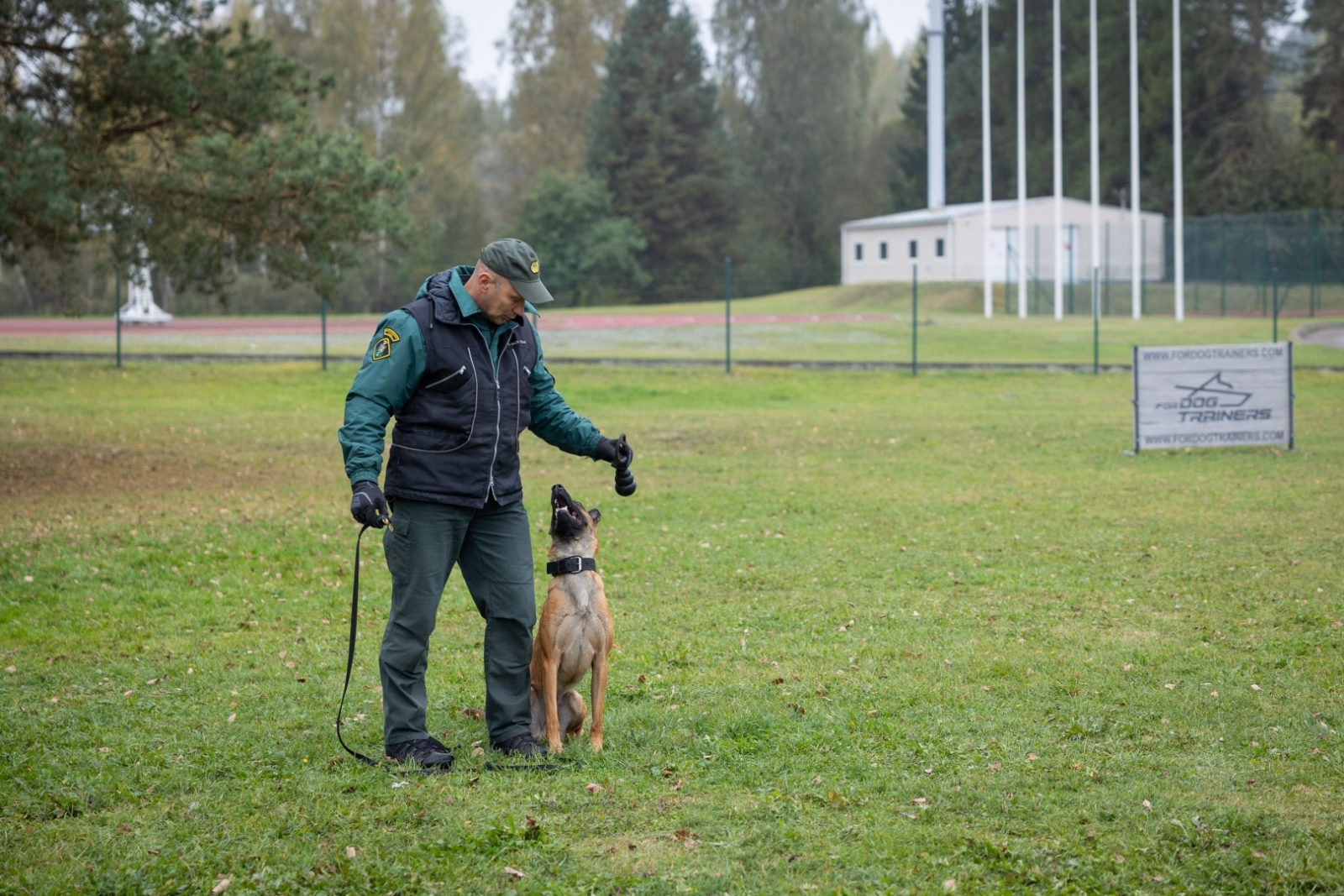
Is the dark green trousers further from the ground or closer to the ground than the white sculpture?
closer to the ground

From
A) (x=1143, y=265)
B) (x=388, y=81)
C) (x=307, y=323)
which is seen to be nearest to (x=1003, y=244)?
(x=1143, y=265)

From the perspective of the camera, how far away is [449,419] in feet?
15.9

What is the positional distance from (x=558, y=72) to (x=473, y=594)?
6141cm

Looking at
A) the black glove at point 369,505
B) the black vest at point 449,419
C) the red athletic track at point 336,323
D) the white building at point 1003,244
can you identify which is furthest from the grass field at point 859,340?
the black glove at point 369,505

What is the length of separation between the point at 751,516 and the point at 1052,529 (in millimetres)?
2449

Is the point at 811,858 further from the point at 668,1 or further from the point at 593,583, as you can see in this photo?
the point at 668,1

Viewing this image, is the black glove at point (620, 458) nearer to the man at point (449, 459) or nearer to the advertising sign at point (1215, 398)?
the man at point (449, 459)

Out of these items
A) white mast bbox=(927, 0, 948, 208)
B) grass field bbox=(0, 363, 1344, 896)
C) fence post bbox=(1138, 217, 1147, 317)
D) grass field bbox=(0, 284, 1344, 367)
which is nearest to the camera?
grass field bbox=(0, 363, 1344, 896)

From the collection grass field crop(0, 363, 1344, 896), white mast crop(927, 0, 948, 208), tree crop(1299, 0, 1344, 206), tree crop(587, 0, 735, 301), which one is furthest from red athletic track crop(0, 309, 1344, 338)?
grass field crop(0, 363, 1344, 896)

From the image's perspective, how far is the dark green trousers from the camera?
16.0 feet

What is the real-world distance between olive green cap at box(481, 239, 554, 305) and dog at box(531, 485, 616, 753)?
0.83m

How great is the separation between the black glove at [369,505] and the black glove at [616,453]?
966 millimetres

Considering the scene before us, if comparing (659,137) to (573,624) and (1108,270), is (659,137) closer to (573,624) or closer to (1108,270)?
(1108,270)

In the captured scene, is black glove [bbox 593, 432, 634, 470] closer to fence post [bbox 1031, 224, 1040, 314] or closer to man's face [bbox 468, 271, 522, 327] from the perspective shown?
man's face [bbox 468, 271, 522, 327]
